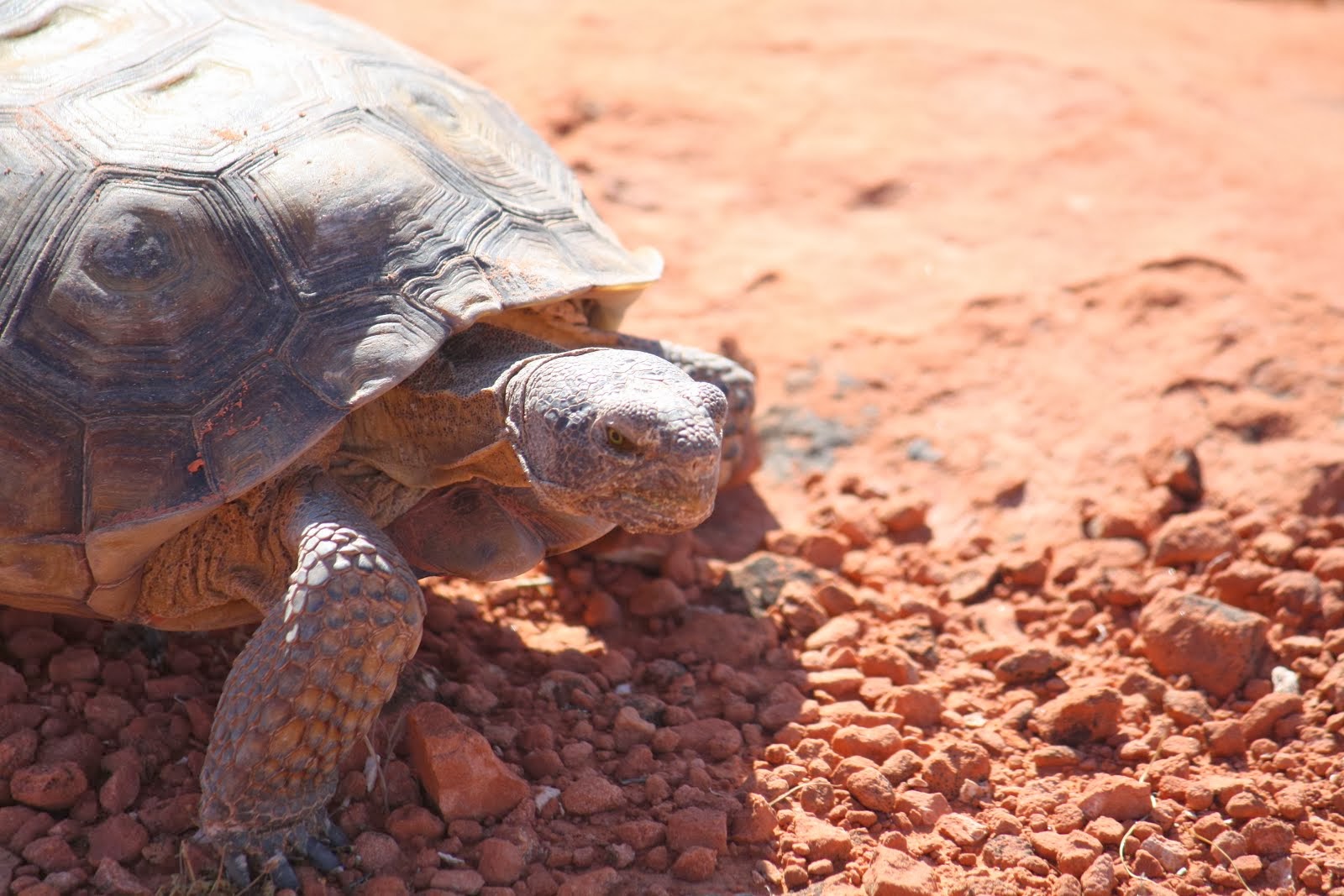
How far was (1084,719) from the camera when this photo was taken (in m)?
3.35

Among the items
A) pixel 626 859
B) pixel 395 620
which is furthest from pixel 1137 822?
pixel 395 620

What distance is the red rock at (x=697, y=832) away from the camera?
9.40ft

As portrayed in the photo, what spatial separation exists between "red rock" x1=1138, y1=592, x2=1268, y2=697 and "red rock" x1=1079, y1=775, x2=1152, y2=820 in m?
0.59

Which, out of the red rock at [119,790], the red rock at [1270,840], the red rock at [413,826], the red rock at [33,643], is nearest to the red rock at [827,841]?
the red rock at [413,826]

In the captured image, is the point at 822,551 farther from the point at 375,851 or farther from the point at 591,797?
the point at 375,851

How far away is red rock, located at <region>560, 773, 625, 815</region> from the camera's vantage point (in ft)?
9.66

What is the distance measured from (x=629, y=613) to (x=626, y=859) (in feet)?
3.75

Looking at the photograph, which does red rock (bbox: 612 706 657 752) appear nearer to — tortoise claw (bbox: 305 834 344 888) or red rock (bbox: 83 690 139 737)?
tortoise claw (bbox: 305 834 344 888)

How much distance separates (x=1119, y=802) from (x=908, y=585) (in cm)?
117

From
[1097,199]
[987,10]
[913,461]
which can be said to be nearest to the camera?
[913,461]

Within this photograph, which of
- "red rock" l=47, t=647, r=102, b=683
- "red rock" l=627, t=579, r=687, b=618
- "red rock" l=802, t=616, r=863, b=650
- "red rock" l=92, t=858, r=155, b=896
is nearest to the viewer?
"red rock" l=92, t=858, r=155, b=896

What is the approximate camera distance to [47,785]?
2785 millimetres

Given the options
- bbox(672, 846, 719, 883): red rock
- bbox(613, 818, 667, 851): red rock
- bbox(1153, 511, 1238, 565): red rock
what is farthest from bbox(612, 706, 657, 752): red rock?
bbox(1153, 511, 1238, 565): red rock

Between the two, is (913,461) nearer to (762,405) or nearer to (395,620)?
(762,405)
